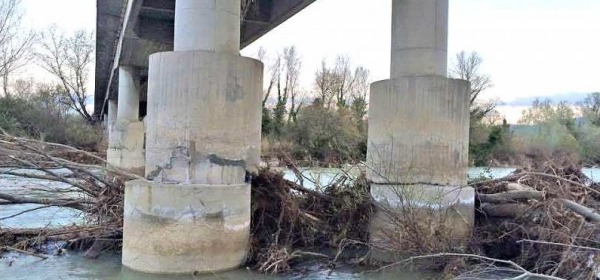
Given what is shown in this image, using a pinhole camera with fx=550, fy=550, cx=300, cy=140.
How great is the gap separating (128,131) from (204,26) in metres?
22.9

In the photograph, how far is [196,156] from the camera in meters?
6.91

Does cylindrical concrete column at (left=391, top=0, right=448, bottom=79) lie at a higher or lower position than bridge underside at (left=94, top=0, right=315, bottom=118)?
lower

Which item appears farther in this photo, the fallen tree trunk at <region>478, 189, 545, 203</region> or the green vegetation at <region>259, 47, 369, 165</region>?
the green vegetation at <region>259, 47, 369, 165</region>

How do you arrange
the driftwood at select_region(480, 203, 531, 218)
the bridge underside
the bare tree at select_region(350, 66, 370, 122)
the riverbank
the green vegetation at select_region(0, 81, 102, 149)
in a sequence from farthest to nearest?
the bare tree at select_region(350, 66, 370, 122)
the green vegetation at select_region(0, 81, 102, 149)
the bridge underside
the driftwood at select_region(480, 203, 531, 218)
the riverbank

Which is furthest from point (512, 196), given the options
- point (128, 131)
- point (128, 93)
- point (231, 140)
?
point (128, 131)

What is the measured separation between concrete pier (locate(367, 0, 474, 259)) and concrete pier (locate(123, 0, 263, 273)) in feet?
6.74

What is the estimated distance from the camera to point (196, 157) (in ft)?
22.7

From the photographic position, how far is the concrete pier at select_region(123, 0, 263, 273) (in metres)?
6.68

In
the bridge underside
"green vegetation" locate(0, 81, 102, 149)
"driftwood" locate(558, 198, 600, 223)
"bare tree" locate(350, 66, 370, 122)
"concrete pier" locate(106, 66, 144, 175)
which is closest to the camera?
"driftwood" locate(558, 198, 600, 223)

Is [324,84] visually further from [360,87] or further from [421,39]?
[421,39]

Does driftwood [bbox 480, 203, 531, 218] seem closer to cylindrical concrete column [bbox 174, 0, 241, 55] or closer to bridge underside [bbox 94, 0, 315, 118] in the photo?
cylindrical concrete column [bbox 174, 0, 241, 55]

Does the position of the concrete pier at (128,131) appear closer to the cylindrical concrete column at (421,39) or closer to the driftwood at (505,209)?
the cylindrical concrete column at (421,39)

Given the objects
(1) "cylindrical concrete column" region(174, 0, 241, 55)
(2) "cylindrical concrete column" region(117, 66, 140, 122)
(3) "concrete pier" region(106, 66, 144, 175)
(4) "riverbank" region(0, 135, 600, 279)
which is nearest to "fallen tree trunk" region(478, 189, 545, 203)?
(4) "riverbank" region(0, 135, 600, 279)

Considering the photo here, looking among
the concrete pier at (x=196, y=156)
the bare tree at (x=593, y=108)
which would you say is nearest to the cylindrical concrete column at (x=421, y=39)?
the concrete pier at (x=196, y=156)
